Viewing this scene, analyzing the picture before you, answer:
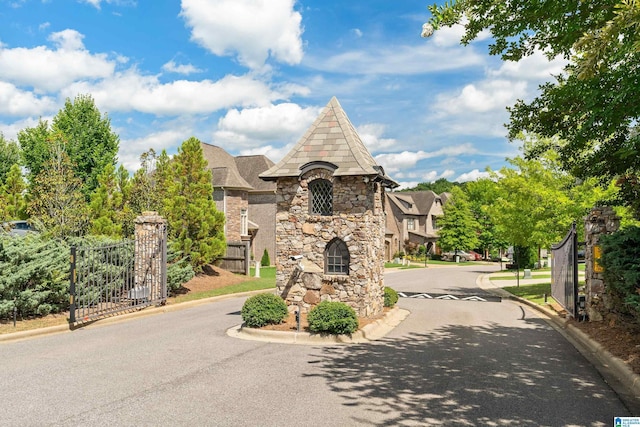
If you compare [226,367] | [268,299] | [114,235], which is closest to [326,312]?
[268,299]

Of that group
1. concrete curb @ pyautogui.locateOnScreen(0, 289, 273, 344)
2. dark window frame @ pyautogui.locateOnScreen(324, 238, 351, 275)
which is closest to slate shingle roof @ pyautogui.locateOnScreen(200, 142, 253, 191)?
concrete curb @ pyautogui.locateOnScreen(0, 289, 273, 344)

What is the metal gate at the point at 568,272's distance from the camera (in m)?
13.3

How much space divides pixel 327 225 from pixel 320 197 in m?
0.84

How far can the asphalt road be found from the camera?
6383mm

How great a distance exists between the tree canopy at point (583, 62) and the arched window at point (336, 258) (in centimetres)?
518

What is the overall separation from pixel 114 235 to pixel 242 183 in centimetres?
1508

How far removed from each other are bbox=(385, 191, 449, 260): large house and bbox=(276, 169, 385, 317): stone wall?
139 feet

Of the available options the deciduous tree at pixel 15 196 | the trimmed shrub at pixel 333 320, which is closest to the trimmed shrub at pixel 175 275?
the trimmed shrub at pixel 333 320

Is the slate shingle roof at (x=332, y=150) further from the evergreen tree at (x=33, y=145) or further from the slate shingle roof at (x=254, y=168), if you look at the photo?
the evergreen tree at (x=33, y=145)

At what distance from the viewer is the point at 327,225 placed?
13.1 m

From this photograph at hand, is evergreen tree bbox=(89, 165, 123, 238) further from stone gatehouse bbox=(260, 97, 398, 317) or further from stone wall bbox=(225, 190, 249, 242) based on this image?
stone wall bbox=(225, 190, 249, 242)

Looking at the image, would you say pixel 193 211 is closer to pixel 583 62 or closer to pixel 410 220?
pixel 583 62

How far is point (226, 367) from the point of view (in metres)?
8.93

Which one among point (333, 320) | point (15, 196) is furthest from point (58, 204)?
point (333, 320)
